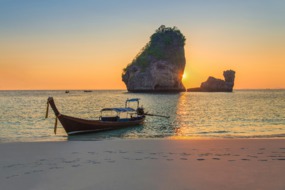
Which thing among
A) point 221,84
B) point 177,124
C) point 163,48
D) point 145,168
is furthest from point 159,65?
point 145,168

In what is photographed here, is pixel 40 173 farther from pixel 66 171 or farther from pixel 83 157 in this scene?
pixel 83 157

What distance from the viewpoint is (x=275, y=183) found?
277 inches

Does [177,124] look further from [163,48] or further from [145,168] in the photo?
[163,48]

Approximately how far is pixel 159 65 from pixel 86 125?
5324 inches

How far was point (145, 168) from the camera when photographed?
8.76 meters

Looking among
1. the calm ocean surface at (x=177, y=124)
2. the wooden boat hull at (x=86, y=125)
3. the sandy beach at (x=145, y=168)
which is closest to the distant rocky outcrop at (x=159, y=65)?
the calm ocean surface at (x=177, y=124)

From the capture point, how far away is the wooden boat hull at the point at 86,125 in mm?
23953

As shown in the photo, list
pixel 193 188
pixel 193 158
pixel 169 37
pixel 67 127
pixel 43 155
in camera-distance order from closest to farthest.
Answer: pixel 193 188 → pixel 193 158 → pixel 43 155 → pixel 67 127 → pixel 169 37

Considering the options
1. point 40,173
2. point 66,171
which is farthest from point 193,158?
point 40,173

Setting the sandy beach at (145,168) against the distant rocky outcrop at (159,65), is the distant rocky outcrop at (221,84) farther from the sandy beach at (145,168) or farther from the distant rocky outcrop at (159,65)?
the sandy beach at (145,168)

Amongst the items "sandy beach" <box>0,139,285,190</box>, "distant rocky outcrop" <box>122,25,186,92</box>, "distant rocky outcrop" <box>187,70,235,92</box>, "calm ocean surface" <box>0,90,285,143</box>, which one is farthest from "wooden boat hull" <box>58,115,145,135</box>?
"distant rocky outcrop" <box>187,70,235,92</box>

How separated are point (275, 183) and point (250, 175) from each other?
80cm

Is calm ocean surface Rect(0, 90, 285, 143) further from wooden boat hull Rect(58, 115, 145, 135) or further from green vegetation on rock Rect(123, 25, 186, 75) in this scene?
green vegetation on rock Rect(123, 25, 186, 75)

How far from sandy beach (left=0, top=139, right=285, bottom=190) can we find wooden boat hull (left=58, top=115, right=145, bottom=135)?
11.3 meters
